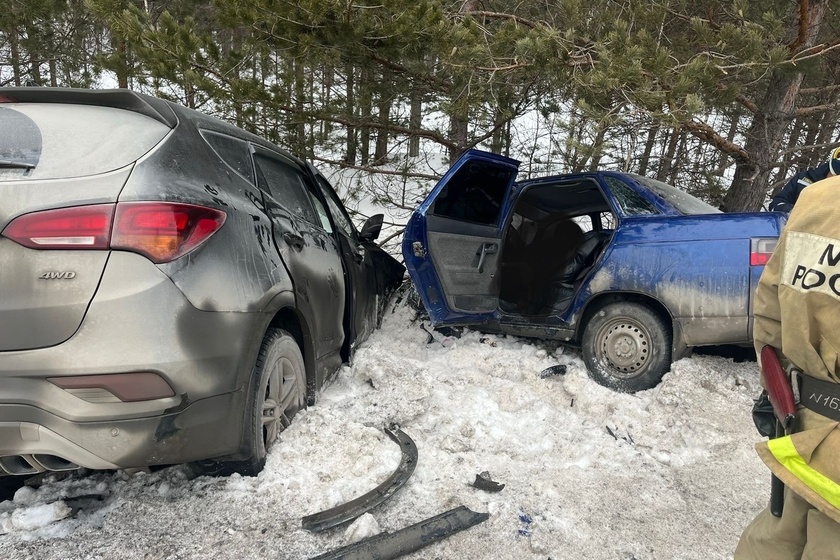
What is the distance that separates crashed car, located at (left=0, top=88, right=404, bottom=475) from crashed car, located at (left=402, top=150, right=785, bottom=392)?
261 cm

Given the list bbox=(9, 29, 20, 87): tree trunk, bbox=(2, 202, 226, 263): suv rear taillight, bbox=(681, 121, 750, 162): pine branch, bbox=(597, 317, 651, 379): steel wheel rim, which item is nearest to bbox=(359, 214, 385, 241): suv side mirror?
bbox=(597, 317, 651, 379): steel wheel rim

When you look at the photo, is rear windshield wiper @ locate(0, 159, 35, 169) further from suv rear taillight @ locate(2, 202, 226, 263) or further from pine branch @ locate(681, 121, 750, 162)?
pine branch @ locate(681, 121, 750, 162)

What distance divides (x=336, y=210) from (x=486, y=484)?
2.66 meters

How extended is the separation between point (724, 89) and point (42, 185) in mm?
5134

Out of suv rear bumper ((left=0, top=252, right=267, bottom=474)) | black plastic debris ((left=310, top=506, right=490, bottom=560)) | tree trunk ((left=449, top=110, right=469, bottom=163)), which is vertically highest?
tree trunk ((left=449, top=110, right=469, bottom=163))

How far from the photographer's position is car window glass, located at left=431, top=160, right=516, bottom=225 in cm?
507

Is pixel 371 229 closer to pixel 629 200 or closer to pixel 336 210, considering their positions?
pixel 336 210

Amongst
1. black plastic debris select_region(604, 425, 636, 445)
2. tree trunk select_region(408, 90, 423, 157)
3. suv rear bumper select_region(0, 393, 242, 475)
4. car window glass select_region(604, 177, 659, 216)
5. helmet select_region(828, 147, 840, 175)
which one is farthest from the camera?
tree trunk select_region(408, 90, 423, 157)

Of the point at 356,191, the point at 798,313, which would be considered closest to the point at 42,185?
the point at 798,313

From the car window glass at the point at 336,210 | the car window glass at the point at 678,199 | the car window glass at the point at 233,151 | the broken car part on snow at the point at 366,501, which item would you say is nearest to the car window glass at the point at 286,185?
the car window glass at the point at 233,151

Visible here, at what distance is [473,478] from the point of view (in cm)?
278

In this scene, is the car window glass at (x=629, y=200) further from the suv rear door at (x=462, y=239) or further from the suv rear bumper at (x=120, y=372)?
the suv rear bumper at (x=120, y=372)

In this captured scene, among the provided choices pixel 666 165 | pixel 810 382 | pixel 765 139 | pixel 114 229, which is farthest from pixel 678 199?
pixel 666 165

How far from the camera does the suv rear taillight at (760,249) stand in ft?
11.7
